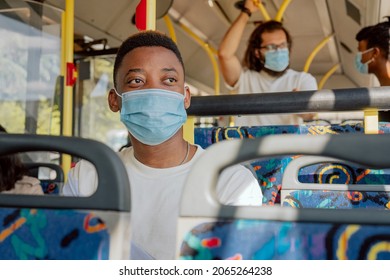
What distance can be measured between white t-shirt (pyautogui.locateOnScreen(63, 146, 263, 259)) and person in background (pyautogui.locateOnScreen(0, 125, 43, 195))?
0.56m

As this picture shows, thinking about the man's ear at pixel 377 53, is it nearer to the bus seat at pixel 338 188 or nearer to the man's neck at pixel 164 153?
the bus seat at pixel 338 188

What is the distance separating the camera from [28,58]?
443 cm

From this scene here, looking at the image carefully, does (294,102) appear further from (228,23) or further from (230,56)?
(228,23)

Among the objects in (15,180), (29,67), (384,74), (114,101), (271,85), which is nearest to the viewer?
(114,101)

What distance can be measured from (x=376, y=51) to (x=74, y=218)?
2752 millimetres

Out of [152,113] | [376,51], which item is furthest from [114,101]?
[376,51]

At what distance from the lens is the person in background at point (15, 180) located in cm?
189

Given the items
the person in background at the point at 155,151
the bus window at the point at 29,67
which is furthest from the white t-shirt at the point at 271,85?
the bus window at the point at 29,67

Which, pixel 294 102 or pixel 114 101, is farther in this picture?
pixel 294 102

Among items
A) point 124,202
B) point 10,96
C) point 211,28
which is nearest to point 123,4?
point 10,96

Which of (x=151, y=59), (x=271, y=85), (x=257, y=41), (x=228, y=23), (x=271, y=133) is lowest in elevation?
(x=271, y=133)

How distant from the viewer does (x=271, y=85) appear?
2.68 meters

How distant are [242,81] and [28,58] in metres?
2.46

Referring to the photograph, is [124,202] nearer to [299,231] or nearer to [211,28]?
[299,231]
